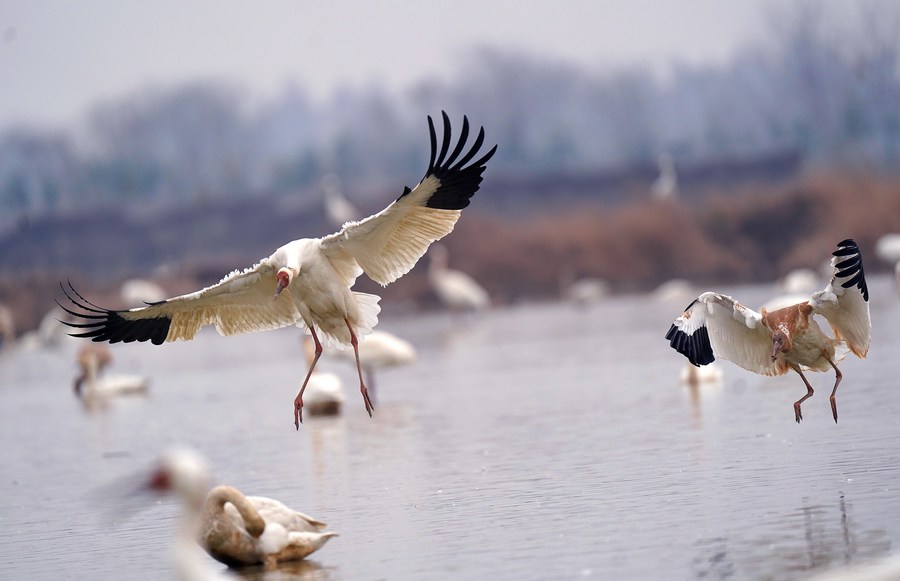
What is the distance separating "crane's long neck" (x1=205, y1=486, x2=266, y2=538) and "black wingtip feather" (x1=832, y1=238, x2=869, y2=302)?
4323mm

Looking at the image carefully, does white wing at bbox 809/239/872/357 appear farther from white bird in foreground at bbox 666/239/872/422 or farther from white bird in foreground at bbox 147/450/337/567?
white bird in foreground at bbox 147/450/337/567

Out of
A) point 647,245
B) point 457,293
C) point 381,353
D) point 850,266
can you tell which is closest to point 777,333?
point 850,266

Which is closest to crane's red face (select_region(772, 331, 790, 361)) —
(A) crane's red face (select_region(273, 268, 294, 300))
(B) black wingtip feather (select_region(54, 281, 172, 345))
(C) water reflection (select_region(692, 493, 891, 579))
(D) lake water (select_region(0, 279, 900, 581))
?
(D) lake water (select_region(0, 279, 900, 581))

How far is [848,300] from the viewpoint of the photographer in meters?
10.2

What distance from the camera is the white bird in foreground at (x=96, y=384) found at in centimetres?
2036

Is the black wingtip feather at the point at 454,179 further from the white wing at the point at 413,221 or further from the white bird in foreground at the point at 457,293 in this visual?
the white bird in foreground at the point at 457,293

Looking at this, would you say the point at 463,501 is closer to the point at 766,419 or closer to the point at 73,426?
the point at 766,419

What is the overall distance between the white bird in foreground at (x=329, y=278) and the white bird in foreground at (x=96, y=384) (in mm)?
8199

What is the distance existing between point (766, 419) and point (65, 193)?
7322 centimetres

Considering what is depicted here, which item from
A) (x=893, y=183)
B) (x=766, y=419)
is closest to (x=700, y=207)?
(x=893, y=183)

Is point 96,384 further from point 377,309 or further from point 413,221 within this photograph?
point 413,221

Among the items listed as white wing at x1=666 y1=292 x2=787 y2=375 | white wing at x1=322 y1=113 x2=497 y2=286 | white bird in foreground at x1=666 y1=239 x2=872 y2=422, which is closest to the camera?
white bird in foreground at x1=666 y1=239 x2=872 y2=422

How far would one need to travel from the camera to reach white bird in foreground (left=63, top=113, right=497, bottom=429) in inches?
435

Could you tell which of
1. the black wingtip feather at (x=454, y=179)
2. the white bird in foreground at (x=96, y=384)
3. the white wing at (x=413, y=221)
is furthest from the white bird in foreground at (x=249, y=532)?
the white bird in foreground at (x=96, y=384)
